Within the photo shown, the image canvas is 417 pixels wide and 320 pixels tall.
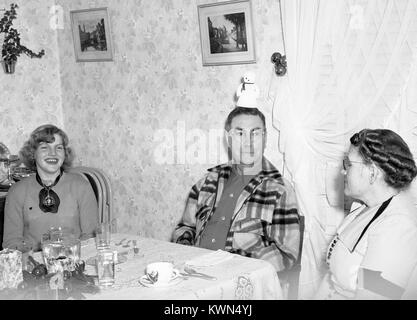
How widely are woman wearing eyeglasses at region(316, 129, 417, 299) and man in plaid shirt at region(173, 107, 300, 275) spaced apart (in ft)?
Answer: 1.08

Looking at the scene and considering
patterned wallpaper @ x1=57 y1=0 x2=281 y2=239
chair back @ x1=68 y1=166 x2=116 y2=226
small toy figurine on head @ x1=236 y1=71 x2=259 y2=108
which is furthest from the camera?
chair back @ x1=68 y1=166 x2=116 y2=226

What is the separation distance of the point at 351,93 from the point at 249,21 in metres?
0.74

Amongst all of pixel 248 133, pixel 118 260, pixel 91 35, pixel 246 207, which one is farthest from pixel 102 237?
pixel 91 35

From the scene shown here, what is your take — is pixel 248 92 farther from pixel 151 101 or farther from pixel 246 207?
pixel 151 101

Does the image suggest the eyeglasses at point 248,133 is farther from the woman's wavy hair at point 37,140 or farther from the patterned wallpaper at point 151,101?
the woman's wavy hair at point 37,140

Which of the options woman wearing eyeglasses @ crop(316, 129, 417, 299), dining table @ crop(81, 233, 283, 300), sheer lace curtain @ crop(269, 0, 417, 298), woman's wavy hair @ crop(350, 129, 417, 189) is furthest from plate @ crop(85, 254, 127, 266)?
sheer lace curtain @ crop(269, 0, 417, 298)

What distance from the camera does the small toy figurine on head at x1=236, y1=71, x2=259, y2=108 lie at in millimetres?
2932

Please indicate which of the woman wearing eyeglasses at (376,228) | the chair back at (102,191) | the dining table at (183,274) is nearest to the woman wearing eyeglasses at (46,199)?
the dining table at (183,274)

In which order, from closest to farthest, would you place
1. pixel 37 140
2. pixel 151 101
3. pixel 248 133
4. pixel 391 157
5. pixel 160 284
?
pixel 160 284 → pixel 391 157 → pixel 248 133 → pixel 37 140 → pixel 151 101

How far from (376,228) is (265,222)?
2.22 feet

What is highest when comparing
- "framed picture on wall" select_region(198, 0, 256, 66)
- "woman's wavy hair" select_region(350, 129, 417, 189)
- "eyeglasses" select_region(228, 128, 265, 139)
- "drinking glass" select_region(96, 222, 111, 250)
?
"framed picture on wall" select_region(198, 0, 256, 66)

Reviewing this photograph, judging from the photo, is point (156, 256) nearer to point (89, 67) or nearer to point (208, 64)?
point (208, 64)

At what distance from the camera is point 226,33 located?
126 inches

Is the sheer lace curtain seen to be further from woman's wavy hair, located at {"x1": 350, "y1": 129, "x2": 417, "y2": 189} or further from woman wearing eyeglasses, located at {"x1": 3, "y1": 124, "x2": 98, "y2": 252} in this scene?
woman wearing eyeglasses, located at {"x1": 3, "y1": 124, "x2": 98, "y2": 252}
